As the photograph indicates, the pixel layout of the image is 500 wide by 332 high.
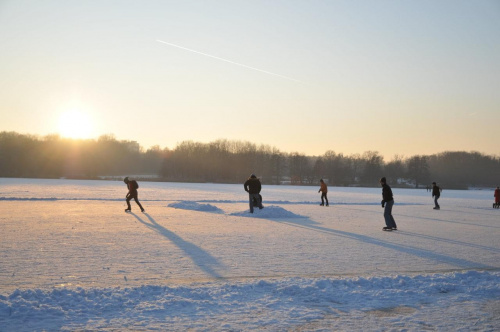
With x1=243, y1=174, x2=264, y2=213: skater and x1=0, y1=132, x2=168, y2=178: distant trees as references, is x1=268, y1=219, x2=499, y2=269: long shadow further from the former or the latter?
x1=0, y1=132, x2=168, y2=178: distant trees

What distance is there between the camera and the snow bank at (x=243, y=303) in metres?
4.41

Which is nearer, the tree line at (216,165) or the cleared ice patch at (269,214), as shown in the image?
the cleared ice patch at (269,214)

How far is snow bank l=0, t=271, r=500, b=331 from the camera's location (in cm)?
441

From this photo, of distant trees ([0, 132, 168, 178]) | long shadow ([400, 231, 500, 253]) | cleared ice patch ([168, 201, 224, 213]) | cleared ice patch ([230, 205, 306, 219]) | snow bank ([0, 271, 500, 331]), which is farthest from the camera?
distant trees ([0, 132, 168, 178])

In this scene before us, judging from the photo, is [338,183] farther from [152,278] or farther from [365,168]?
[152,278]

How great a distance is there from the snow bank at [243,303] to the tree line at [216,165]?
84085mm

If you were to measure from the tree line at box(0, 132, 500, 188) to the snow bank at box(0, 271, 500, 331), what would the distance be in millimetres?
84085

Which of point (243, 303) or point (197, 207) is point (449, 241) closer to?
point (243, 303)

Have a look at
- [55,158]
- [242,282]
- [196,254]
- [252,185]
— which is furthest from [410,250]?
[55,158]

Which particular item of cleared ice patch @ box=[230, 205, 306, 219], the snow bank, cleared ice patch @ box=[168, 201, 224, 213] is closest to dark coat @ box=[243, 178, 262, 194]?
cleared ice patch @ box=[230, 205, 306, 219]

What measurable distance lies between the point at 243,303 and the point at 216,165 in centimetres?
10347

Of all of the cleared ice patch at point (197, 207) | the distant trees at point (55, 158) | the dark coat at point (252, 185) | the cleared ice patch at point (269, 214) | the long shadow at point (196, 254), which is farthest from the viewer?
the distant trees at point (55, 158)

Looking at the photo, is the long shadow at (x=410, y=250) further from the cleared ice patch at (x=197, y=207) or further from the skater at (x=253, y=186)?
the cleared ice patch at (x=197, y=207)

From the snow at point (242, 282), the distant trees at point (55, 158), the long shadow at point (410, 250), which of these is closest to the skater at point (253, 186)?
the long shadow at point (410, 250)
